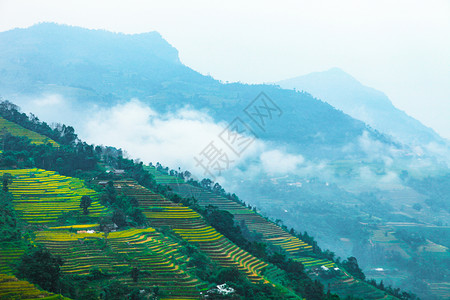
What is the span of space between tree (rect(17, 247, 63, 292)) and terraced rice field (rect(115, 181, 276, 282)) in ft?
36.4

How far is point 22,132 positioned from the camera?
2012 inches

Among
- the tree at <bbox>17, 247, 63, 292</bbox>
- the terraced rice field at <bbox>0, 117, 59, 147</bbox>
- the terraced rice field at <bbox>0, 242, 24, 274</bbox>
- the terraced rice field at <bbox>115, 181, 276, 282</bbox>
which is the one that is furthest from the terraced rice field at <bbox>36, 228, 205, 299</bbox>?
the terraced rice field at <bbox>0, 117, 59, 147</bbox>

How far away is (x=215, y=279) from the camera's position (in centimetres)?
2731

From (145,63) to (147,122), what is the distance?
1753 inches

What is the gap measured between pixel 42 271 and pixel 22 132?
31777 millimetres

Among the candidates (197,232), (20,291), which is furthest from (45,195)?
(20,291)

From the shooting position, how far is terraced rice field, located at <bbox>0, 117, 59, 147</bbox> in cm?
5012

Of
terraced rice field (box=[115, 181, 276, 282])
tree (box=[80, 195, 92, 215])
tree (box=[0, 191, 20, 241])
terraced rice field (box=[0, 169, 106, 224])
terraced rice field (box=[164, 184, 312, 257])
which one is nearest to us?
tree (box=[0, 191, 20, 241])

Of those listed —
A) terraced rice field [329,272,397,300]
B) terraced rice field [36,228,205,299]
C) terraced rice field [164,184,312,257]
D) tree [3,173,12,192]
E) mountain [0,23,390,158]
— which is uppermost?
mountain [0,23,390,158]

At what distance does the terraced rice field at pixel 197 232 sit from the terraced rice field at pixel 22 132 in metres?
13.5

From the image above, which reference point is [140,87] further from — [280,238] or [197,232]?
[197,232]

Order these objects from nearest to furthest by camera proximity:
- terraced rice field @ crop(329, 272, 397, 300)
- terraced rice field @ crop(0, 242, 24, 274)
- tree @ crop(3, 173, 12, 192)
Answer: terraced rice field @ crop(0, 242, 24, 274) < tree @ crop(3, 173, 12, 192) < terraced rice field @ crop(329, 272, 397, 300)

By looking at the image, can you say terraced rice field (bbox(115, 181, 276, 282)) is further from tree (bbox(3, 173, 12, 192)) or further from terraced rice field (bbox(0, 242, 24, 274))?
terraced rice field (bbox(0, 242, 24, 274))

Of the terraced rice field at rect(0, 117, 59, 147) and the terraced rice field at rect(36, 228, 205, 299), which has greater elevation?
the terraced rice field at rect(0, 117, 59, 147)
